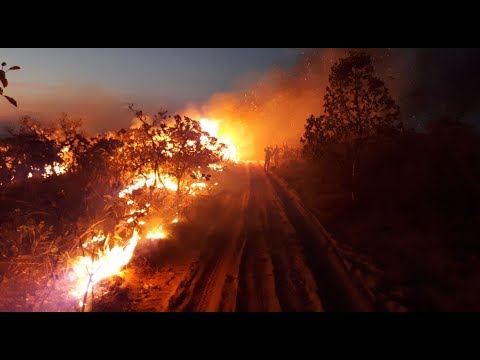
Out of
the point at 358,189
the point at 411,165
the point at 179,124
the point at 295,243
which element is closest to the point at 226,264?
the point at 295,243

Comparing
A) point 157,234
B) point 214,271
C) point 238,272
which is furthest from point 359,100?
point 157,234

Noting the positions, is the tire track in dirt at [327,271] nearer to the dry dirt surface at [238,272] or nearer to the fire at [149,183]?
the dry dirt surface at [238,272]

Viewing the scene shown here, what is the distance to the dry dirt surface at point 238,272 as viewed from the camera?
10.6 metres

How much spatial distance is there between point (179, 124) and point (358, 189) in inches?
513

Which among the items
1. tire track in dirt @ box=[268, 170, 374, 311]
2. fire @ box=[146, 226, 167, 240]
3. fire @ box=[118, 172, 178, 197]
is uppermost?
fire @ box=[118, 172, 178, 197]

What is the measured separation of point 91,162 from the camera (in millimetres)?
22359

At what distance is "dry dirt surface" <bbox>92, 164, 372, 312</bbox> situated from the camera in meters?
10.6

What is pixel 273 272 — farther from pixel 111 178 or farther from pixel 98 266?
pixel 111 178

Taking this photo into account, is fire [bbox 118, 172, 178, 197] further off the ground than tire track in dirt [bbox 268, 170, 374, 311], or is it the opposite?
fire [bbox 118, 172, 178, 197]

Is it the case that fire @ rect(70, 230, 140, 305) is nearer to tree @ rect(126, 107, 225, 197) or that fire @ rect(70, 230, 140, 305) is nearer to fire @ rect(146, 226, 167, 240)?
fire @ rect(146, 226, 167, 240)

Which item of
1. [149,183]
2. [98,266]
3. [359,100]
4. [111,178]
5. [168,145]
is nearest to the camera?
[98,266]

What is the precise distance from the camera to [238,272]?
12750 mm

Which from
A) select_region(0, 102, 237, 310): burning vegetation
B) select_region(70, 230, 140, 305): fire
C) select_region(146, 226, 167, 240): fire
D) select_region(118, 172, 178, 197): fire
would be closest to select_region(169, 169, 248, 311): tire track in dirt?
select_region(146, 226, 167, 240): fire

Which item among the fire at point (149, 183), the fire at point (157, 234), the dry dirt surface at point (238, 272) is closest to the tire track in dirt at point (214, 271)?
the dry dirt surface at point (238, 272)
